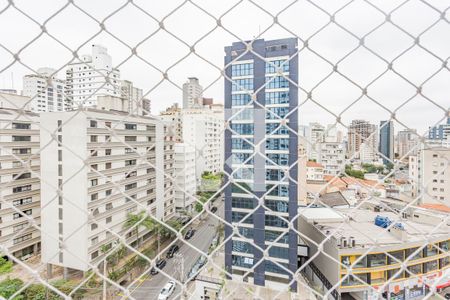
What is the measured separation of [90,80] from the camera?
55 centimetres

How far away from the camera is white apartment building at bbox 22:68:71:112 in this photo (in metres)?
0.53

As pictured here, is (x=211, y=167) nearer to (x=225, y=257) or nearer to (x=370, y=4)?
(x=370, y=4)

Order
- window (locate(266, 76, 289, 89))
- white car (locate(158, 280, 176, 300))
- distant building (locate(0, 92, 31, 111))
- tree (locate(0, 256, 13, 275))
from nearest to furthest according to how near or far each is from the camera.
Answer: distant building (locate(0, 92, 31, 111)) → window (locate(266, 76, 289, 89)) → tree (locate(0, 256, 13, 275)) → white car (locate(158, 280, 176, 300))

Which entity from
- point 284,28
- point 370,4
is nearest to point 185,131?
point 284,28

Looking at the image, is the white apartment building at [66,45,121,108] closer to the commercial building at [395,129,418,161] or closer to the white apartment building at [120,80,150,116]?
the white apartment building at [120,80,150,116]

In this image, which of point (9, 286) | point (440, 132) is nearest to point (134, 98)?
point (440, 132)

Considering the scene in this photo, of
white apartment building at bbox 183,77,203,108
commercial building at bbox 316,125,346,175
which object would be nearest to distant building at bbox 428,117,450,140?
commercial building at bbox 316,125,346,175

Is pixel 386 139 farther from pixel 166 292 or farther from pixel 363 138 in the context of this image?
pixel 166 292

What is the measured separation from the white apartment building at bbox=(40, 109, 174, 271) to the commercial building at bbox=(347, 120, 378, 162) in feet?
1.47

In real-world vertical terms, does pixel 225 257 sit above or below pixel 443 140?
below

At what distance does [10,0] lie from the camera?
50cm

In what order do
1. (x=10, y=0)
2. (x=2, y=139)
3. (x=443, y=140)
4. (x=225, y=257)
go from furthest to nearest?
(x=225, y=257) < (x=2, y=139) < (x=443, y=140) < (x=10, y=0)

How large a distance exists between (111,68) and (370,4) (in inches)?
23.1

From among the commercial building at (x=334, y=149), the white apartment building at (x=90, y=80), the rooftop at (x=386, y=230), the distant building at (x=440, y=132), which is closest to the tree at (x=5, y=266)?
the white apartment building at (x=90, y=80)
